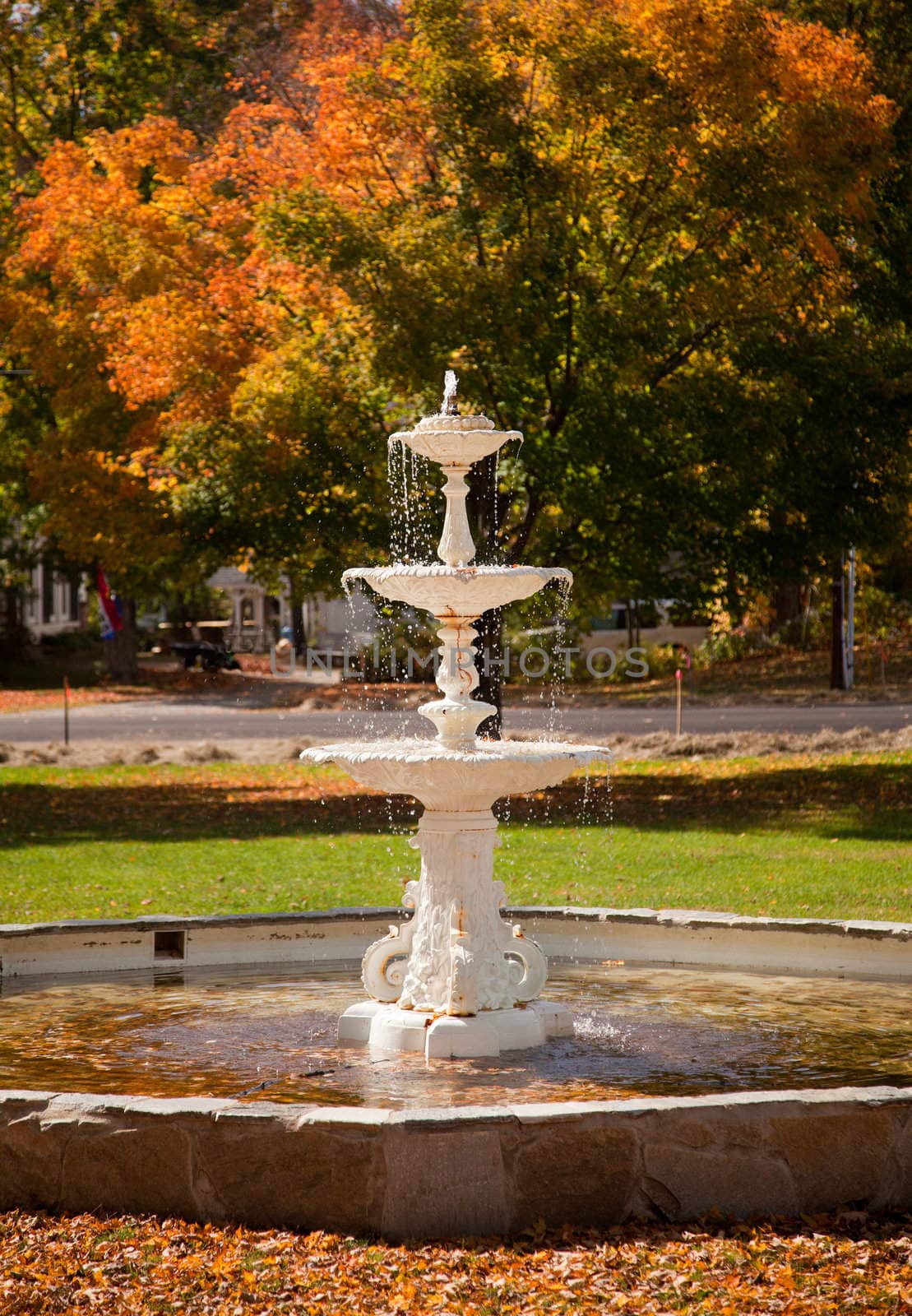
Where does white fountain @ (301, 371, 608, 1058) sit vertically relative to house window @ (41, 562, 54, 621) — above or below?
below

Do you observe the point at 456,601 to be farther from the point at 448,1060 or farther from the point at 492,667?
Result: the point at 492,667

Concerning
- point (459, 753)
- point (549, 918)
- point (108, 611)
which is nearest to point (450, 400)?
point (459, 753)

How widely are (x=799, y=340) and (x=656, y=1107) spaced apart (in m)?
14.8

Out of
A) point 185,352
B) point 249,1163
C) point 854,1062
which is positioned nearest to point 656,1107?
point 249,1163

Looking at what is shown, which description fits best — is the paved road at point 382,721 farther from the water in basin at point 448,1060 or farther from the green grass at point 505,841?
the water in basin at point 448,1060

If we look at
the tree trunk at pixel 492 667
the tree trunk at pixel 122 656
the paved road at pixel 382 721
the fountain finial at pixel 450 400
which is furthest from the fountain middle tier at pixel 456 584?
the tree trunk at pixel 122 656

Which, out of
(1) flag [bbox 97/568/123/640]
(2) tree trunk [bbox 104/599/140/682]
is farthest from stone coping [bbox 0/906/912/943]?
(2) tree trunk [bbox 104/599/140/682]

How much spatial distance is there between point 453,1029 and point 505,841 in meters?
2.47

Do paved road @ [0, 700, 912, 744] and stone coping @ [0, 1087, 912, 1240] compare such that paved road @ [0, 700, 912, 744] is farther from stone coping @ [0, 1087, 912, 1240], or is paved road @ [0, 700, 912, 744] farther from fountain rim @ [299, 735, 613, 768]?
stone coping @ [0, 1087, 912, 1240]

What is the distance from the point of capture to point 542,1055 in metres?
7.93

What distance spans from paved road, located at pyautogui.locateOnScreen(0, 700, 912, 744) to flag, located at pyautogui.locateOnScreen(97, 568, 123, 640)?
6.77 meters

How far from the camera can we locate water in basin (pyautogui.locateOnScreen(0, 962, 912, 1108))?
722cm

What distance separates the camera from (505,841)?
33.6ft

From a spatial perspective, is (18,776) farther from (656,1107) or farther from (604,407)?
(656,1107)
